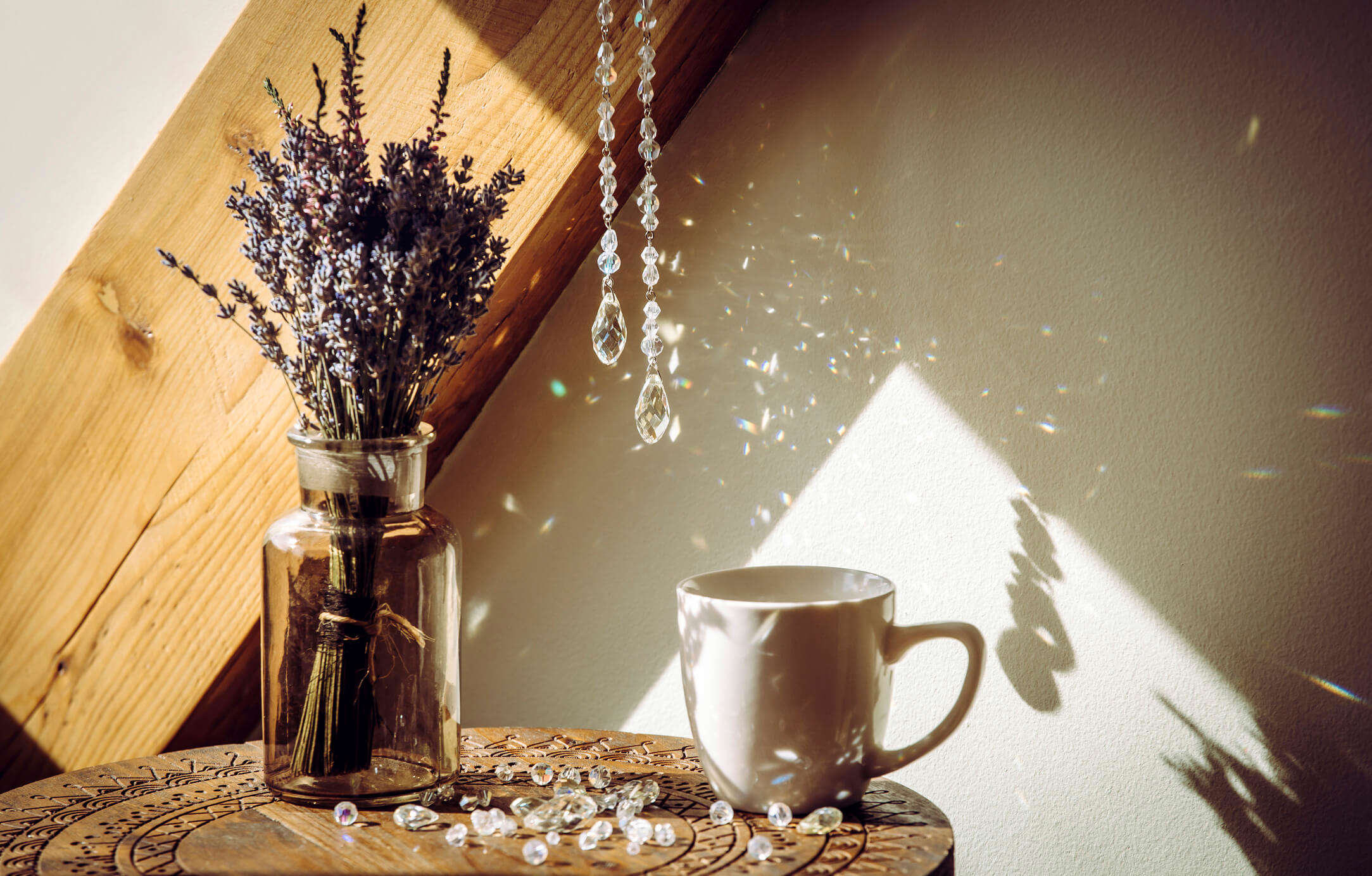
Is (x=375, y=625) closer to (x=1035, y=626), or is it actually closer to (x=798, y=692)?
(x=798, y=692)

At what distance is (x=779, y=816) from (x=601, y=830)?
0.42 feet

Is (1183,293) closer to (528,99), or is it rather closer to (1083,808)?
(1083,808)

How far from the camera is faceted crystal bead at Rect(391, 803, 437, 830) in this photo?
0.73 meters

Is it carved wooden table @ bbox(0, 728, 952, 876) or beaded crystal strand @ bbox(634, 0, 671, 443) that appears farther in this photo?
beaded crystal strand @ bbox(634, 0, 671, 443)

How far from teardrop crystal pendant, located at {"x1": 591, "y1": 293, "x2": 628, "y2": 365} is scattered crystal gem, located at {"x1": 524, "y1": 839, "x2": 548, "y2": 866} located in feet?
1.33

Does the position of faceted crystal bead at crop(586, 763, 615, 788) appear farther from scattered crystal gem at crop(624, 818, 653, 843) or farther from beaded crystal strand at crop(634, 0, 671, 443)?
beaded crystal strand at crop(634, 0, 671, 443)

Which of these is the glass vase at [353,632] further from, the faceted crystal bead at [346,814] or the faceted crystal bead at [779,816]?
the faceted crystal bead at [779,816]

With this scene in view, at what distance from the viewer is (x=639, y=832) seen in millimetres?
709

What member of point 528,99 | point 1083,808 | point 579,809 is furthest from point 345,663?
point 1083,808

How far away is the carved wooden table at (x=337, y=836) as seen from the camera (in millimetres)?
665

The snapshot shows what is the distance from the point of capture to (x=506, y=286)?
0.99 meters

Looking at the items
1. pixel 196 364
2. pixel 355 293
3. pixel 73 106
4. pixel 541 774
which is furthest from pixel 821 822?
pixel 73 106

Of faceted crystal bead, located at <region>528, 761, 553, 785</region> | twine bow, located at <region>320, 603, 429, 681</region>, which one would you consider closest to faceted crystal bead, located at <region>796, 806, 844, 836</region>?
faceted crystal bead, located at <region>528, 761, 553, 785</region>

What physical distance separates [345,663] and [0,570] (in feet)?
1.80
